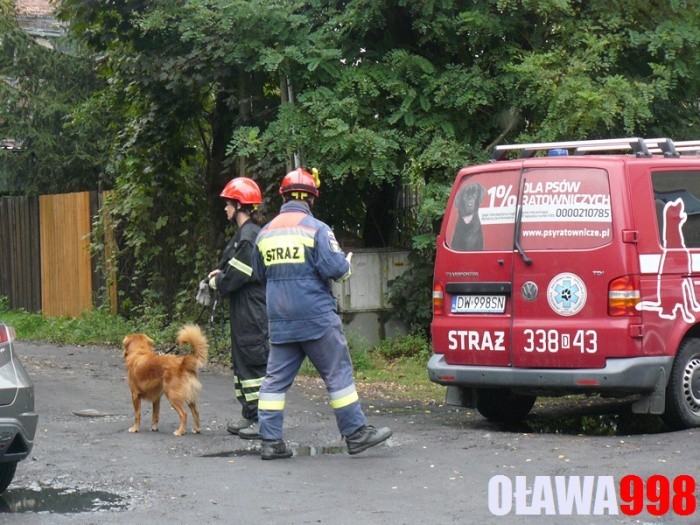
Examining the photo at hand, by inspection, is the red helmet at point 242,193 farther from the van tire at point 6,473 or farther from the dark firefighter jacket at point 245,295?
the van tire at point 6,473

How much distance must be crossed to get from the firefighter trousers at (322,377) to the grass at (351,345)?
10.3 ft

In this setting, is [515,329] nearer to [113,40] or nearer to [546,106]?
[546,106]

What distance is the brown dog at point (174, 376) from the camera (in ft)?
29.6

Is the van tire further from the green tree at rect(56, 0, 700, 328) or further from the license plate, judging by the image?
the green tree at rect(56, 0, 700, 328)

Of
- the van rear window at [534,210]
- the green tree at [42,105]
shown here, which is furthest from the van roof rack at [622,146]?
the green tree at [42,105]

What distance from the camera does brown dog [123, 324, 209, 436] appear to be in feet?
29.6

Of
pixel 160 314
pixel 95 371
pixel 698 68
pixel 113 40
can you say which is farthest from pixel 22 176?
pixel 698 68

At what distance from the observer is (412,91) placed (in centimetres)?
1292

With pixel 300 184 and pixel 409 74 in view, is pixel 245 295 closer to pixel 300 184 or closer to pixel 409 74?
pixel 300 184

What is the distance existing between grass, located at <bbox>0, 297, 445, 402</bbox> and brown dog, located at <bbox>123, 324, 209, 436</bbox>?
2.68 metres

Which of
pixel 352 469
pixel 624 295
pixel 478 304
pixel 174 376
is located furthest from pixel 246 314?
pixel 624 295

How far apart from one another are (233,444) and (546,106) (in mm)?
5618

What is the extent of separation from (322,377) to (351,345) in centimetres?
544

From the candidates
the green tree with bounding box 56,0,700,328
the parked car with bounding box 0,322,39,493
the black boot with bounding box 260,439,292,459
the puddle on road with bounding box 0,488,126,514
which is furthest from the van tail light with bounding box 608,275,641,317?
the parked car with bounding box 0,322,39,493
